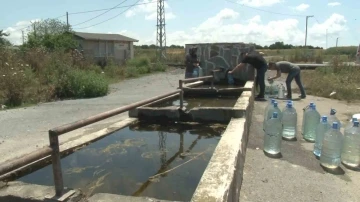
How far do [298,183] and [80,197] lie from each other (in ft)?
8.83

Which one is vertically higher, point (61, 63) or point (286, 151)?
point (61, 63)

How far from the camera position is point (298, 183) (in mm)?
3805

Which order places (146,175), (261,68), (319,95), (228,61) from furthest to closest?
(228,61)
(319,95)
(261,68)
(146,175)

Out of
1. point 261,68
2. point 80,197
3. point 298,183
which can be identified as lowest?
point 298,183

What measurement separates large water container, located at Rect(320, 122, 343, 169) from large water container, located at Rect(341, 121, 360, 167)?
0.20 m

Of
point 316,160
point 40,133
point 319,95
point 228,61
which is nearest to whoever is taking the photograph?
point 316,160

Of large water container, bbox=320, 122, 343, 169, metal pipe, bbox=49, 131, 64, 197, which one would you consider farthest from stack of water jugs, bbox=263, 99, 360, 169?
metal pipe, bbox=49, 131, 64, 197

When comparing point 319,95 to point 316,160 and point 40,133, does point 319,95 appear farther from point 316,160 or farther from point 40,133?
point 40,133

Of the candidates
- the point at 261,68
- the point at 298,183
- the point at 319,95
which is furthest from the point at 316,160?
the point at 319,95

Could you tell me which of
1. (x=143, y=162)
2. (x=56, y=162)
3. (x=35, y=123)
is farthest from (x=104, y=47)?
(x=56, y=162)

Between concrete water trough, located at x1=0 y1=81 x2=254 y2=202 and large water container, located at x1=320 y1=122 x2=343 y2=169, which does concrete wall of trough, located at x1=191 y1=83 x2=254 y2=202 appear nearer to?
concrete water trough, located at x1=0 y1=81 x2=254 y2=202

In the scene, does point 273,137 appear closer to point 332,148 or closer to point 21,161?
point 332,148

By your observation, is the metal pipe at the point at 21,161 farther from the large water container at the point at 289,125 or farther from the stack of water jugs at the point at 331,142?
the large water container at the point at 289,125

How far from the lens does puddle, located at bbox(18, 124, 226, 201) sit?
3316 mm
